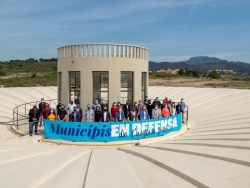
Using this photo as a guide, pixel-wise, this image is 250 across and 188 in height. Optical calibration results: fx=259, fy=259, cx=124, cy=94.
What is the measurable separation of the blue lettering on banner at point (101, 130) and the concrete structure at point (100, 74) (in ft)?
9.21

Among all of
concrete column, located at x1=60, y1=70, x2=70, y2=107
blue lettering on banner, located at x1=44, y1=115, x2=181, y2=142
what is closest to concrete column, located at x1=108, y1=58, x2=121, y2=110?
concrete column, located at x1=60, y1=70, x2=70, y2=107

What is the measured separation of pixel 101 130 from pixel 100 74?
403 centimetres

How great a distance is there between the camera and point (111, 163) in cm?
752

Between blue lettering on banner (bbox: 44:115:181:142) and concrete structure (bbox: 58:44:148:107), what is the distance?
2.81m

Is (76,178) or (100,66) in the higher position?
(100,66)

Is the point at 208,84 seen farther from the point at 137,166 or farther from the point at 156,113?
the point at 137,166

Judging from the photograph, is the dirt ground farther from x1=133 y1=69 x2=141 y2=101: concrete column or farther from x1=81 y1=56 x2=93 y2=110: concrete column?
x1=81 y1=56 x2=93 y2=110: concrete column

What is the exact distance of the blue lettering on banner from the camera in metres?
11.2

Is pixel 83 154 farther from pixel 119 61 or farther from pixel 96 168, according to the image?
pixel 119 61

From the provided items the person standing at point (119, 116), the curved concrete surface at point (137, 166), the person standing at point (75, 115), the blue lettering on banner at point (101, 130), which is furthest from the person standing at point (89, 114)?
the curved concrete surface at point (137, 166)

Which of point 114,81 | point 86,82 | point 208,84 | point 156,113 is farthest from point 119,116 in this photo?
point 208,84

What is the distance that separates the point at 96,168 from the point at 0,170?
2526mm

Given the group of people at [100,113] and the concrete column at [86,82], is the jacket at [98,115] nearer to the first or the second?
the group of people at [100,113]

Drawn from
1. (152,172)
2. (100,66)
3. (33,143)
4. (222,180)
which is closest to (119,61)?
(100,66)
